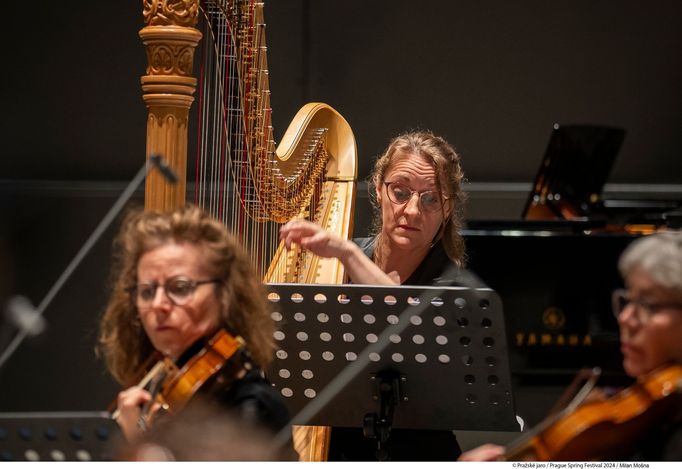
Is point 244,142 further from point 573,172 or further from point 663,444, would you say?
point 573,172

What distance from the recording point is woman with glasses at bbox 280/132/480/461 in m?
2.41

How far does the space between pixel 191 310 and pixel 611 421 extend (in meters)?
0.59

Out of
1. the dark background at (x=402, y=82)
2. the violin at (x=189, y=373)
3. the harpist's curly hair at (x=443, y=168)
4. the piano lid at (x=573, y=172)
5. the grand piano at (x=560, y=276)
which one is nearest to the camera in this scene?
the violin at (x=189, y=373)

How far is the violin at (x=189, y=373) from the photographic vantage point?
4.53ft

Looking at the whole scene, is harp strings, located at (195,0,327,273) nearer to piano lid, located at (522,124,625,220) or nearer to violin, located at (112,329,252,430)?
violin, located at (112,329,252,430)

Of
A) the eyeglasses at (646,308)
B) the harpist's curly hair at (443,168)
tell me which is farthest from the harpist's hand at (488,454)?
the harpist's curly hair at (443,168)

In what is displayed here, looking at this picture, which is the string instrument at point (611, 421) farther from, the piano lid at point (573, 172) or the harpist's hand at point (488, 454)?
the piano lid at point (573, 172)

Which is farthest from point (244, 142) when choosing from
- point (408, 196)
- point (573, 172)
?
point (573, 172)

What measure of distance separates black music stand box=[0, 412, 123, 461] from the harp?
1.63ft

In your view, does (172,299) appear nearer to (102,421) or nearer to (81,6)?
(102,421)

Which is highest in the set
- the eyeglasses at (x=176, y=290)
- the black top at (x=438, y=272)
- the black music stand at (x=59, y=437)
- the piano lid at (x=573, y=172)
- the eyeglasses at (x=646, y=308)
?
the eyeglasses at (x=646, y=308)

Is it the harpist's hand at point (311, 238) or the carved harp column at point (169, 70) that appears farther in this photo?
the harpist's hand at point (311, 238)

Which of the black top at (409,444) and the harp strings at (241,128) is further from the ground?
the harp strings at (241,128)

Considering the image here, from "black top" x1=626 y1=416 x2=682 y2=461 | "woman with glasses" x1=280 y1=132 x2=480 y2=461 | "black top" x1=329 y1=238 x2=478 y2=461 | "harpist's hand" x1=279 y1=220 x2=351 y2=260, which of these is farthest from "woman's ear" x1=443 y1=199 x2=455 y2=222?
"black top" x1=626 y1=416 x2=682 y2=461
